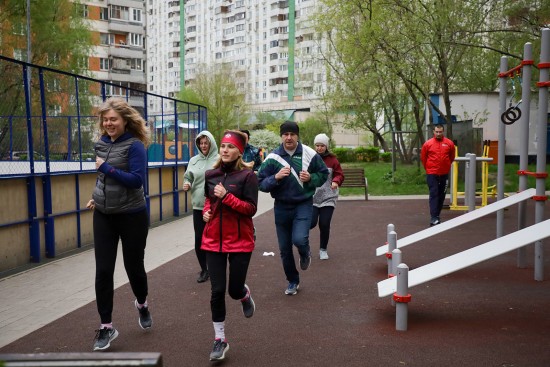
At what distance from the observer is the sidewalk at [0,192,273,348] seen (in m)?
6.16

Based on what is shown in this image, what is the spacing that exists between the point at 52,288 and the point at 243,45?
9307cm

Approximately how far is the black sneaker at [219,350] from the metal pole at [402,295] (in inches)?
63.2

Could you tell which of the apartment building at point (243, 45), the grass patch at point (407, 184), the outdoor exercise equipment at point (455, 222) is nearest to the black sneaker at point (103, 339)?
the outdoor exercise equipment at point (455, 222)

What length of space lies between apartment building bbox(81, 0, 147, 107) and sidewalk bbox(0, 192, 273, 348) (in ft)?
202

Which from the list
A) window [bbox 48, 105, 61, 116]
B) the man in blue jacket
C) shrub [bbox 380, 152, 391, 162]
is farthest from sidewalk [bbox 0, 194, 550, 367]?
shrub [bbox 380, 152, 391, 162]

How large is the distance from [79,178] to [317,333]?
22.0ft

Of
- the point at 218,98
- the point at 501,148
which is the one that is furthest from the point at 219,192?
the point at 218,98

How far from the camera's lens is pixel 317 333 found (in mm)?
5480

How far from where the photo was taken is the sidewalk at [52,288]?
6164mm

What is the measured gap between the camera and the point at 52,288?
7.70 m

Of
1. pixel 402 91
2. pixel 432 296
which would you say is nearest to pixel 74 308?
pixel 432 296

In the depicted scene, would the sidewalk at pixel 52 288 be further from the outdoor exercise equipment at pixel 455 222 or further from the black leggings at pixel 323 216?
the outdoor exercise equipment at pixel 455 222

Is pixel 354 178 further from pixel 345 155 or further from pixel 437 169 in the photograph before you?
pixel 345 155

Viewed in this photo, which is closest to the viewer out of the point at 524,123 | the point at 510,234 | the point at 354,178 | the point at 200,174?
the point at 510,234
